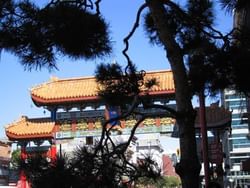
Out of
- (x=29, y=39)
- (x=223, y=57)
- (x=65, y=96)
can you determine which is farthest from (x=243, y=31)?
(x=65, y=96)

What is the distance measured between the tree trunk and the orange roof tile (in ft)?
94.2

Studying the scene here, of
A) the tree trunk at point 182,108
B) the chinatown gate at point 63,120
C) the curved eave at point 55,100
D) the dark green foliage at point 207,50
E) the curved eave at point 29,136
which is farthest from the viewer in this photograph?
the curved eave at point 29,136

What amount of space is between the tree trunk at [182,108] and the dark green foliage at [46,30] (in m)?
0.47

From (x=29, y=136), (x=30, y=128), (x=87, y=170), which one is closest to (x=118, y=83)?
(x=87, y=170)

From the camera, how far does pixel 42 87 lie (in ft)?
109

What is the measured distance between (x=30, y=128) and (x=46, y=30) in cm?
2986

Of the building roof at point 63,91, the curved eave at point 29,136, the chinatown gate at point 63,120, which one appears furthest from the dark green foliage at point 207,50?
the curved eave at point 29,136

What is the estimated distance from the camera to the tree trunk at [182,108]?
11.9 ft

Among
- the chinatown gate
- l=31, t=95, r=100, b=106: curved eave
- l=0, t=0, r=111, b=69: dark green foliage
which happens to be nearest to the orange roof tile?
the chinatown gate

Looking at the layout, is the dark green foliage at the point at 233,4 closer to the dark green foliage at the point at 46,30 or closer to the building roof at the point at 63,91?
the dark green foliage at the point at 46,30

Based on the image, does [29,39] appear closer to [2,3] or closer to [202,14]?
[2,3]

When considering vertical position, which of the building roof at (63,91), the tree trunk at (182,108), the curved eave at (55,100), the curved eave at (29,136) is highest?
the building roof at (63,91)

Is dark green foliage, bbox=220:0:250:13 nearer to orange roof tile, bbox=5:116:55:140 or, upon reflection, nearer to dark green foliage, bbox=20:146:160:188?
dark green foliage, bbox=20:146:160:188

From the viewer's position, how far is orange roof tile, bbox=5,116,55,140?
107ft
